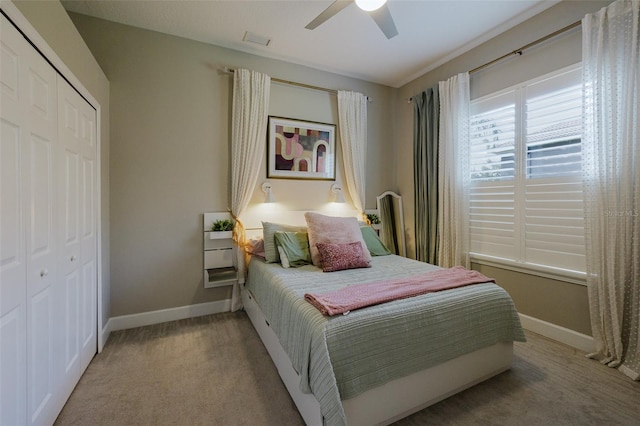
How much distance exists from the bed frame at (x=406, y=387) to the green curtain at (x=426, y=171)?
5.41 feet

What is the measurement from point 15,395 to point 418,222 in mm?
3693

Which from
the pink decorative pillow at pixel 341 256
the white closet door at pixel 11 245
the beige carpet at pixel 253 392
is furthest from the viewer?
the pink decorative pillow at pixel 341 256

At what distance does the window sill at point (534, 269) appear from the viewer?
2313mm

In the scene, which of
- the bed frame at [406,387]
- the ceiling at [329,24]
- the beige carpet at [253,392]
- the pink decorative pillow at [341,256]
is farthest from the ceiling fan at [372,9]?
the beige carpet at [253,392]

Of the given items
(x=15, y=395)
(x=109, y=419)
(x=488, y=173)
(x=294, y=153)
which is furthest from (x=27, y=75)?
(x=488, y=173)

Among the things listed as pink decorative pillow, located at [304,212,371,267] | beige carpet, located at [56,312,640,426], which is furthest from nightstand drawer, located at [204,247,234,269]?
pink decorative pillow, located at [304,212,371,267]

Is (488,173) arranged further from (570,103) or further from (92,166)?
(92,166)

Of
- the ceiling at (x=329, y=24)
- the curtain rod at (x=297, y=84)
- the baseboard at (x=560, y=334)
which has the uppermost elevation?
the ceiling at (x=329, y=24)

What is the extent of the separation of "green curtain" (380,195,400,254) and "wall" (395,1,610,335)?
42.8 inches

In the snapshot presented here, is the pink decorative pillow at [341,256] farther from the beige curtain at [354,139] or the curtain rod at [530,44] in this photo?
the curtain rod at [530,44]

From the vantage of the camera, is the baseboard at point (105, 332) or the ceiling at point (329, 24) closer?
the baseboard at point (105, 332)

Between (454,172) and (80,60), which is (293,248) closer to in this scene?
(454,172)

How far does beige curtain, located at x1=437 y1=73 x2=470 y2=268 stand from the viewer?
311 centimetres

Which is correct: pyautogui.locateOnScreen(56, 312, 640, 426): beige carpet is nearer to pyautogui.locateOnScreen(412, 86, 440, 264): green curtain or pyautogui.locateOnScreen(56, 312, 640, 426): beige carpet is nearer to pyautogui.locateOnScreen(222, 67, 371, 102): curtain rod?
pyautogui.locateOnScreen(412, 86, 440, 264): green curtain
